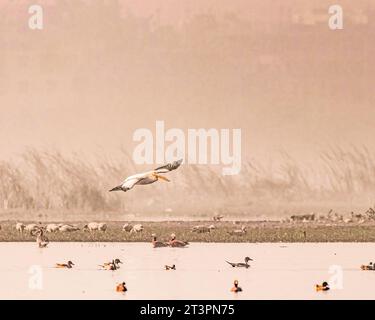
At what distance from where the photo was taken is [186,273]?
3853 centimetres

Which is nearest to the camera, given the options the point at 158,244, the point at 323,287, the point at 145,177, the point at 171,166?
the point at 323,287

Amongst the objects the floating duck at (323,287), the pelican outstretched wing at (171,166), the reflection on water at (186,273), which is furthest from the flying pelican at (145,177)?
the floating duck at (323,287)

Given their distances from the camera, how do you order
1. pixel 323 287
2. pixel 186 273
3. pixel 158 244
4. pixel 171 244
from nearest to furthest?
pixel 323 287
pixel 186 273
pixel 158 244
pixel 171 244

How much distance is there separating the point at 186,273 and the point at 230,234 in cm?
2246

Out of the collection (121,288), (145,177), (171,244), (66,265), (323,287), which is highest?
(145,177)

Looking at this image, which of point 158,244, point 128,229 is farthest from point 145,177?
point 128,229

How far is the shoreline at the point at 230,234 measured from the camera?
58.5 m

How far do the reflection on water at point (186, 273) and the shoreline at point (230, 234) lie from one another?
4412 mm

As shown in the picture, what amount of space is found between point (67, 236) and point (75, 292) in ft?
89.0

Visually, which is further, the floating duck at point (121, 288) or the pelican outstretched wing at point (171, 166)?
the pelican outstretched wing at point (171, 166)

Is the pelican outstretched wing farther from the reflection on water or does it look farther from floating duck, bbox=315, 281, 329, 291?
floating duck, bbox=315, 281, 329, 291

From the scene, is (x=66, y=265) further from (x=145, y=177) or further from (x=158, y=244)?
(x=158, y=244)

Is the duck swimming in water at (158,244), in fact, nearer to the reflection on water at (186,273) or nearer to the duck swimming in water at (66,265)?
the reflection on water at (186,273)
